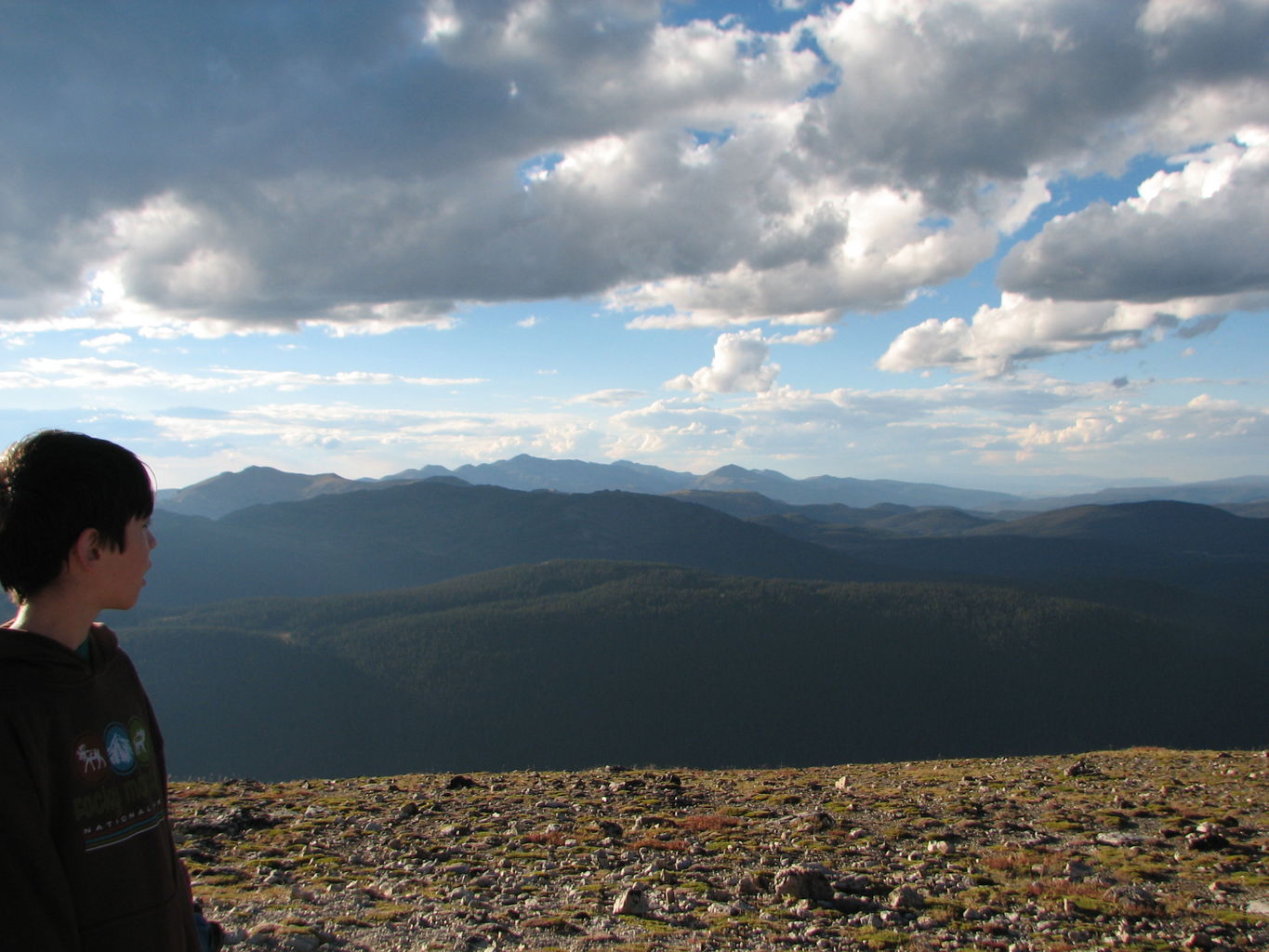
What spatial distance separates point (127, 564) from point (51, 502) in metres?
0.47

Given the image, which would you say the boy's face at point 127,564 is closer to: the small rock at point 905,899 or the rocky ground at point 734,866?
the rocky ground at point 734,866

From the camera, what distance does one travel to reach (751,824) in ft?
59.5

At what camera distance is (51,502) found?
12.1 ft

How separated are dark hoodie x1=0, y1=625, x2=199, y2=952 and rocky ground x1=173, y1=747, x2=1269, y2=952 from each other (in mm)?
7439

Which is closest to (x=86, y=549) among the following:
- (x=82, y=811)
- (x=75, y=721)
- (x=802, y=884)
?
(x=75, y=721)

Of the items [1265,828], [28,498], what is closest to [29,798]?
[28,498]

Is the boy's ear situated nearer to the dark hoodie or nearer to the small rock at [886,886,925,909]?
the dark hoodie

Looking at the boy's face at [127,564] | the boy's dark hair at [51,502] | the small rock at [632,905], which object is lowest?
the small rock at [632,905]

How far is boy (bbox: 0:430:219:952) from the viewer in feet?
11.1

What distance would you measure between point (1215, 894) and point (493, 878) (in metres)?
11.7

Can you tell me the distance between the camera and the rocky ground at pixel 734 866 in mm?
11164

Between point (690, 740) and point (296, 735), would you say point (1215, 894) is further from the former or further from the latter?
point (296, 735)

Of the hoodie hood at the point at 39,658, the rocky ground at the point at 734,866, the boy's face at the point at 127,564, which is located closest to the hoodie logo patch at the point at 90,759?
the hoodie hood at the point at 39,658

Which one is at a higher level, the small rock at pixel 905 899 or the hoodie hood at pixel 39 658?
the hoodie hood at pixel 39 658
